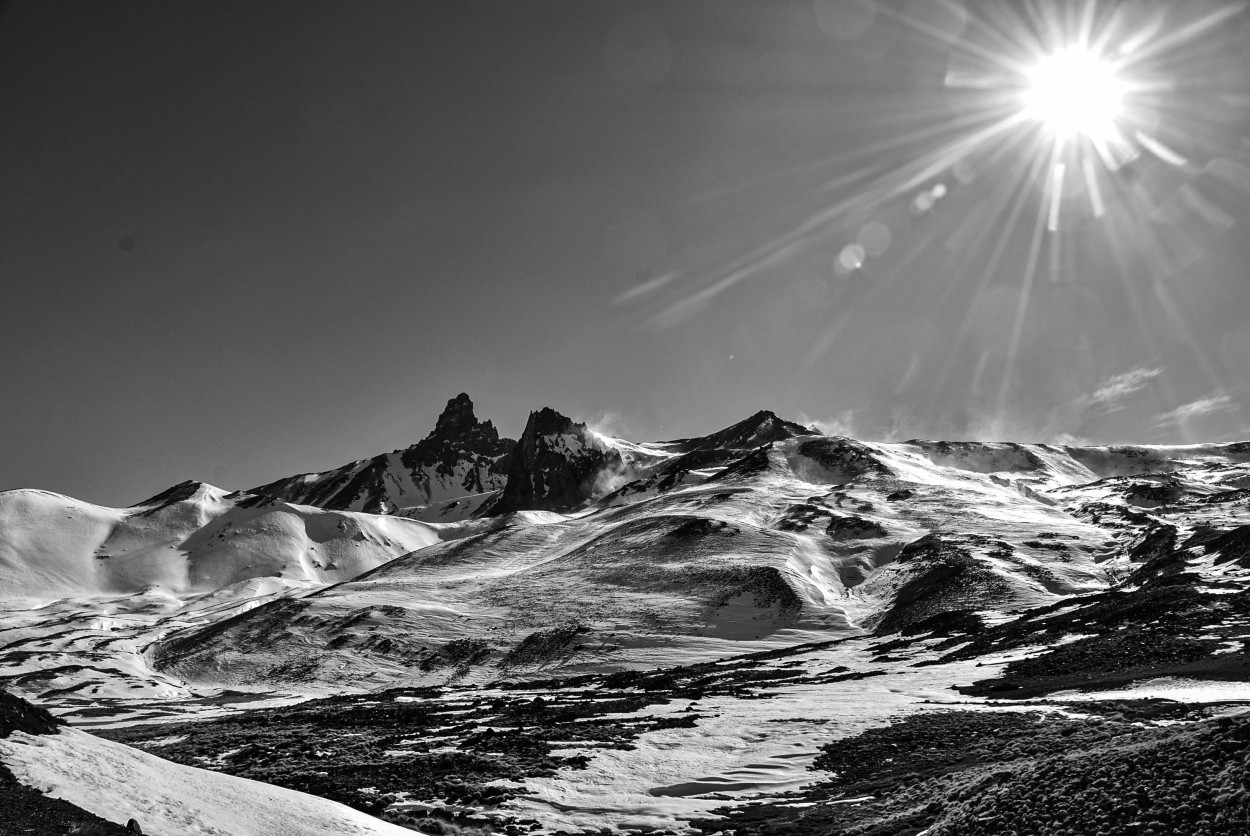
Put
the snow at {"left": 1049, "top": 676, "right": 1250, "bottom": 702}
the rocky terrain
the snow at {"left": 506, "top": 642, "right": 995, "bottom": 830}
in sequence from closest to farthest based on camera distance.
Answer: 1. the rocky terrain
2. the snow at {"left": 506, "top": 642, "right": 995, "bottom": 830}
3. the snow at {"left": 1049, "top": 676, "right": 1250, "bottom": 702}

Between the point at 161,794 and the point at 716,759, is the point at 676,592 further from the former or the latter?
the point at 161,794

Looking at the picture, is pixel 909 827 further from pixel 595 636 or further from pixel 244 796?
pixel 595 636

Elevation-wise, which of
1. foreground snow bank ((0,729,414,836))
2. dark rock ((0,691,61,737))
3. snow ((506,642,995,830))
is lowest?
snow ((506,642,995,830))

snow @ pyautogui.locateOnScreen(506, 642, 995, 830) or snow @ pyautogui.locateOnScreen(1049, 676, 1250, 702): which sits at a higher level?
snow @ pyautogui.locateOnScreen(1049, 676, 1250, 702)

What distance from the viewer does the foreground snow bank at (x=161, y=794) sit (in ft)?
47.9

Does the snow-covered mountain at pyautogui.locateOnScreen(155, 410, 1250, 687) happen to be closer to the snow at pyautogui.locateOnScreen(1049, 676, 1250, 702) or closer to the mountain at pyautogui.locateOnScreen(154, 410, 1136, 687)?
the mountain at pyautogui.locateOnScreen(154, 410, 1136, 687)

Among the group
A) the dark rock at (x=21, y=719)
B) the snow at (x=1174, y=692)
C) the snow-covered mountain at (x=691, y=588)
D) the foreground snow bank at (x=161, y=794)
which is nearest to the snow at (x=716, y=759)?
the snow at (x=1174, y=692)

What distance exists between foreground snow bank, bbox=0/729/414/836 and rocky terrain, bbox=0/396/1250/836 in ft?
0.57

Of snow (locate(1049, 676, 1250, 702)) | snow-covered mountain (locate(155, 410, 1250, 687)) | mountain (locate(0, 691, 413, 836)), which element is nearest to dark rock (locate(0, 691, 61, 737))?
mountain (locate(0, 691, 413, 836))

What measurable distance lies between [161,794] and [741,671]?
60675mm

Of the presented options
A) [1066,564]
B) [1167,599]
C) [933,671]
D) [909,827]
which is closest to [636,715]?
[933,671]

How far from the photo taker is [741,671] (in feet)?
230

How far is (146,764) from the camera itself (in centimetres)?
1734

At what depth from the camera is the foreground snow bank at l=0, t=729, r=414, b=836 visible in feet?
47.9
